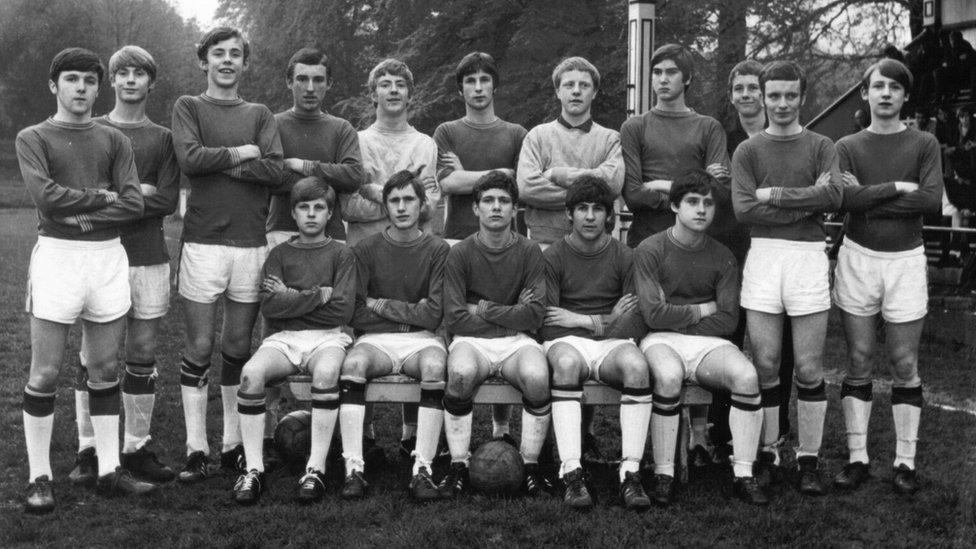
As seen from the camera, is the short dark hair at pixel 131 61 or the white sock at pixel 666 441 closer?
the white sock at pixel 666 441

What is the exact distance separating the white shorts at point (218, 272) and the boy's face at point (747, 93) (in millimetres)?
2875

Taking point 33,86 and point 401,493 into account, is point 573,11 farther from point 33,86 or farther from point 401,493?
point 33,86

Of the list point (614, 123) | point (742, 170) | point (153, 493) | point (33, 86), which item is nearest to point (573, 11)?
point (614, 123)

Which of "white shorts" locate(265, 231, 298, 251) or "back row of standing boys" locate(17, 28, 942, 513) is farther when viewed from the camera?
"white shorts" locate(265, 231, 298, 251)

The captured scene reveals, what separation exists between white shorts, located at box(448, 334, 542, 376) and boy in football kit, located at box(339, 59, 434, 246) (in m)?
0.88

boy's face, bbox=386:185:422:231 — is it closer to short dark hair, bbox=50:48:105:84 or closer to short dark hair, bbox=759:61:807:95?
short dark hair, bbox=50:48:105:84

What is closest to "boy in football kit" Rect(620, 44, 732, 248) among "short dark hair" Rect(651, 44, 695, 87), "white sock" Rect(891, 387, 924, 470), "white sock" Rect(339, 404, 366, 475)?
"short dark hair" Rect(651, 44, 695, 87)

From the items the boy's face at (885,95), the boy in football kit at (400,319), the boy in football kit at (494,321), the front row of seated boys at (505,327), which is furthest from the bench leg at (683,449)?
the boy's face at (885,95)

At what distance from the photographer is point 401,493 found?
5.01 m

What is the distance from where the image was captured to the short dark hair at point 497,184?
5.18 meters

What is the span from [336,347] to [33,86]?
42657 millimetres

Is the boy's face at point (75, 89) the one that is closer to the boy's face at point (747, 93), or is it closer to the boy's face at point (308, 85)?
the boy's face at point (308, 85)

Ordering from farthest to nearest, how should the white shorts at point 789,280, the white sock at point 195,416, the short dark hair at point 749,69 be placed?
the short dark hair at point 749,69 → the white sock at point 195,416 → the white shorts at point 789,280

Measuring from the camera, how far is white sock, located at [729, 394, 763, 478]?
491 centimetres
